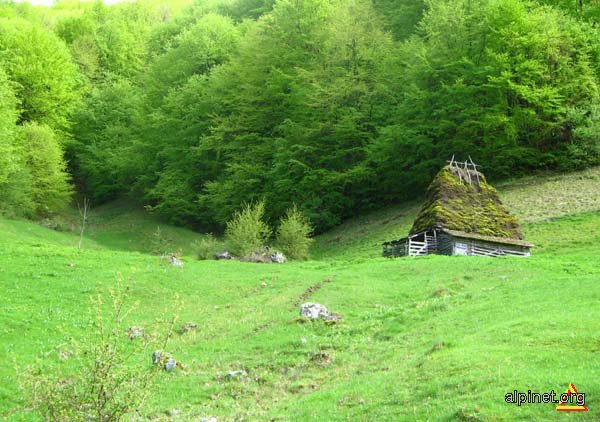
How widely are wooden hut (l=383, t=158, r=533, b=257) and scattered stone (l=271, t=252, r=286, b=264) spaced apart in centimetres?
622

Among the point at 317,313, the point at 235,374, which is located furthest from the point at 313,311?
the point at 235,374

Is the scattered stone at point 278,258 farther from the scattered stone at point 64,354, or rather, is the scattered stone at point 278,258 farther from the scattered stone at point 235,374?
the scattered stone at point 235,374

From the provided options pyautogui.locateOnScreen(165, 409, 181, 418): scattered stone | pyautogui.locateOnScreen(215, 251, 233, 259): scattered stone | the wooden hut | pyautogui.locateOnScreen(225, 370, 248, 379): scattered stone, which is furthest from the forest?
pyautogui.locateOnScreen(165, 409, 181, 418): scattered stone

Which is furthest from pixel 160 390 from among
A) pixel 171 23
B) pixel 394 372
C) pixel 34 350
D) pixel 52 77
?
pixel 171 23

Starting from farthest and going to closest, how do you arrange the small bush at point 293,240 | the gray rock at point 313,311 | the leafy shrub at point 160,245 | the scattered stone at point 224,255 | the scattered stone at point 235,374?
the leafy shrub at point 160,245 → the small bush at point 293,240 → the scattered stone at point 224,255 → the gray rock at point 313,311 → the scattered stone at point 235,374

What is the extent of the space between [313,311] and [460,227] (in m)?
16.4

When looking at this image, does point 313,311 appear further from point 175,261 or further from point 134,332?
point 175,261

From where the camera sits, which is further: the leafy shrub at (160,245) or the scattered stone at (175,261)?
the leafy shrub at (160,245)

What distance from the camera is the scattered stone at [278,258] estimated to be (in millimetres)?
37625

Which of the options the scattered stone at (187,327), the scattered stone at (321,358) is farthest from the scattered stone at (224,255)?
the scattered stone at (321,358)

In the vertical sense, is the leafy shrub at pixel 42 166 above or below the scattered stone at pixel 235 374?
above

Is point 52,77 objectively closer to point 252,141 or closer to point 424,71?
point 252,141

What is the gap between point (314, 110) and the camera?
188 feet

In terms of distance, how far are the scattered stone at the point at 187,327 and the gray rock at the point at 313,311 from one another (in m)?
3.90
